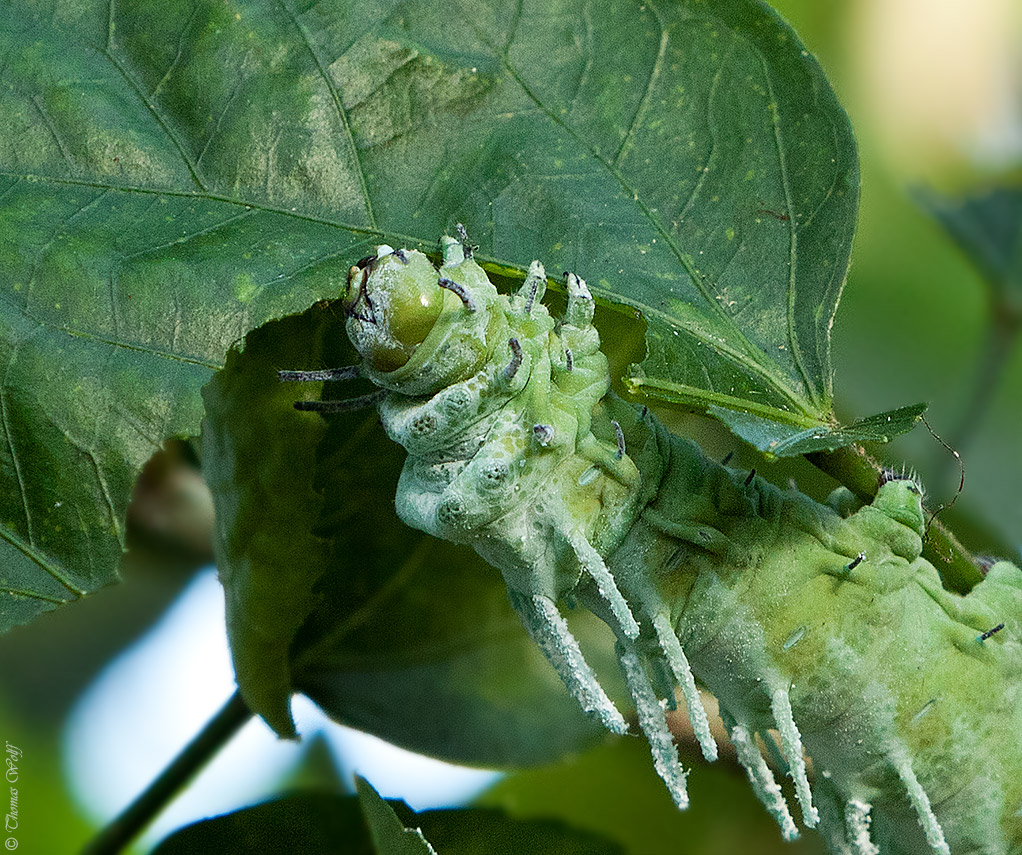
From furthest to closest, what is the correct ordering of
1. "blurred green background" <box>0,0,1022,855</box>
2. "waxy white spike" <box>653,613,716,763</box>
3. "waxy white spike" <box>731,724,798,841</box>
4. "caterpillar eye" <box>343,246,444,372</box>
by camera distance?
"blurred green background" <box>0,0,1022,855</box>, "waxy white spike" <box>731,724,798,841</box>, "waxy white spike" <box>653,613,716,763</box>, "caterpillar eye" <box>343,246,444,372</box>

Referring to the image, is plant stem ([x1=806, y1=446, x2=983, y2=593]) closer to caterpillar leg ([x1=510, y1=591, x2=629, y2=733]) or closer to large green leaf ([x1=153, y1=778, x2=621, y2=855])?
caterpillar leg ([x1=510, y1=591, x2=629, y2=733])

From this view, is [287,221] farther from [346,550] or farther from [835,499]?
[835,499]

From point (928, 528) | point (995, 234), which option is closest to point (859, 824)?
point (928, 528)

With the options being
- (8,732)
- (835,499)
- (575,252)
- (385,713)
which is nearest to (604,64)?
(575,252)

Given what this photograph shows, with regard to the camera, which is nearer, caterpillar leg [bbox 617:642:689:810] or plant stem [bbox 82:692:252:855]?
caterpillar leg [bbox 617:642:689:810]

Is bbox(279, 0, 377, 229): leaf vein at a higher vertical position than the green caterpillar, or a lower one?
higher

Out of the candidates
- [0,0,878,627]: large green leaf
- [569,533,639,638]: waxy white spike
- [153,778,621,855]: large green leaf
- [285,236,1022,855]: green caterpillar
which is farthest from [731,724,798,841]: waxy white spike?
[153,778,621,855]: large green leaf
